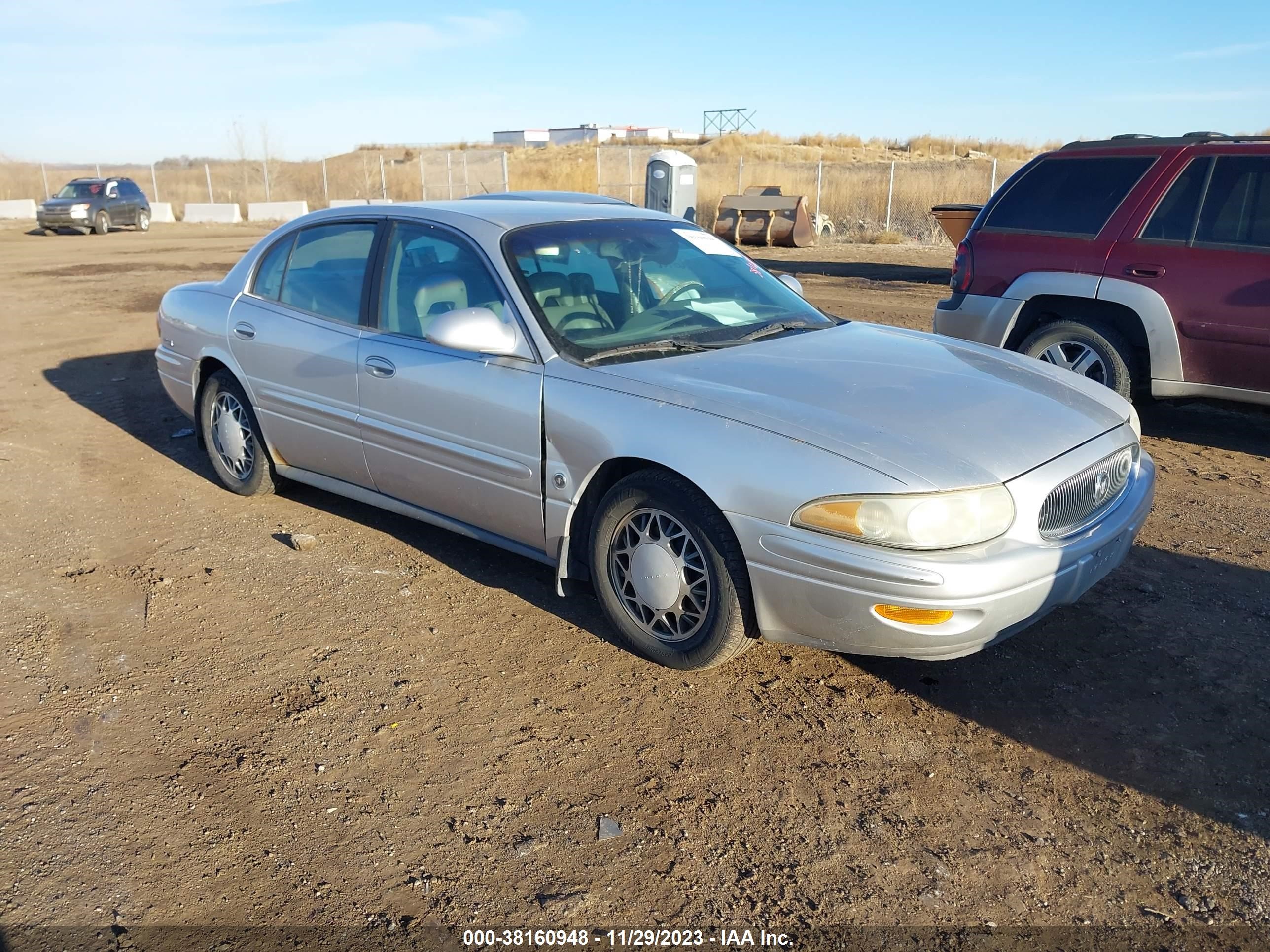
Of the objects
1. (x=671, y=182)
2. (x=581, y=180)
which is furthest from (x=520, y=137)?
(x=671, y=182)

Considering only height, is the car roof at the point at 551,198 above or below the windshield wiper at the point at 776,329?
above

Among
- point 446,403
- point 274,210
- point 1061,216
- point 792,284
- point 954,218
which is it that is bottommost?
point 274,210

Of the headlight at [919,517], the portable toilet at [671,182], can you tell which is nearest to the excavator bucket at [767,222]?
the portable toilet at [671,182]

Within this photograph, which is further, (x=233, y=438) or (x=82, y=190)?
(x=82, y=190)

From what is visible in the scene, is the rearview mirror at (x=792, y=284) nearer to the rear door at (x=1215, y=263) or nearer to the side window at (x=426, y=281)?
the side window at (x=426, y=281)

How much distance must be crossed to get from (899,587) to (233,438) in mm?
4028

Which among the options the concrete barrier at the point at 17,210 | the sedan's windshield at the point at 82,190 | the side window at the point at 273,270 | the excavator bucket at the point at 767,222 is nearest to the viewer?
the side window at the point at 273,270

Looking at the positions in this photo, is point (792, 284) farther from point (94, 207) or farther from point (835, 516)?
point (94, 207)

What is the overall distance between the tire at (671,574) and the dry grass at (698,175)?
67.1ft

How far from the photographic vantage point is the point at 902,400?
3559 millimetres

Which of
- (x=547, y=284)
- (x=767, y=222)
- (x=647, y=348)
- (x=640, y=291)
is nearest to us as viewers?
(x=647, y=348)

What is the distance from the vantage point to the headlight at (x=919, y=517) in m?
3.06

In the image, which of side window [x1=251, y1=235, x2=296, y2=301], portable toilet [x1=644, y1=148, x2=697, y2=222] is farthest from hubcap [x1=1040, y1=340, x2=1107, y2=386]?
portable toilet [x1=644, y1=148, x2=697, y2=222]

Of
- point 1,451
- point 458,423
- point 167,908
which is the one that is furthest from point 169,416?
point 167,908
